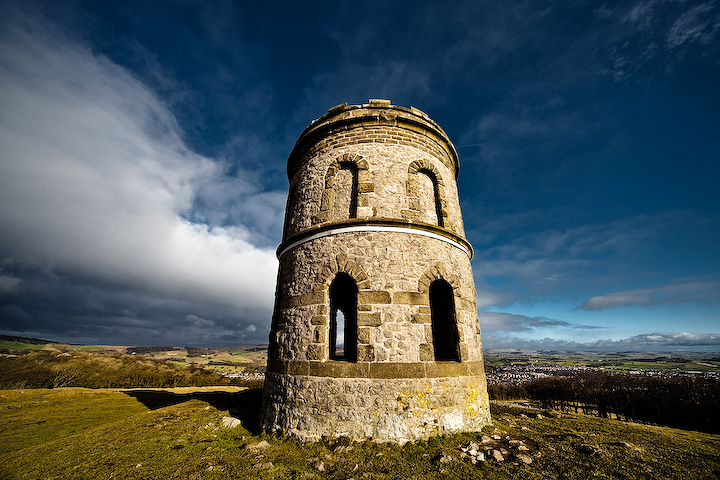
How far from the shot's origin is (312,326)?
7.44 m

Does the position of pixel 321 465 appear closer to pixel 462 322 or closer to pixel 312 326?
pixel 312 326

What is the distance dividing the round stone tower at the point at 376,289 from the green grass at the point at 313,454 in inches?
24.0

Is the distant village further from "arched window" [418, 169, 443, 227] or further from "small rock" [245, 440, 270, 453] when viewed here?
"small rock" [245, 440, 270, 453]

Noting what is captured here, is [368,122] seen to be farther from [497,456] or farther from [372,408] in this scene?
[497,456]

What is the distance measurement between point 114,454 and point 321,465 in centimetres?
445

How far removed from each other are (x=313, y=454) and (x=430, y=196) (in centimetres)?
777

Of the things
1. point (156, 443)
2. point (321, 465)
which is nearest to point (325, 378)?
point (321, 465)

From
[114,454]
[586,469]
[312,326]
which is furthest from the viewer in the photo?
[312,326]

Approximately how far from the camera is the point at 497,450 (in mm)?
5949

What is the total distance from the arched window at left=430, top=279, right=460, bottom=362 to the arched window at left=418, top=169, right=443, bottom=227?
6.99 feet

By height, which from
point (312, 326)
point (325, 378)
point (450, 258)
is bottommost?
point (325, 378)

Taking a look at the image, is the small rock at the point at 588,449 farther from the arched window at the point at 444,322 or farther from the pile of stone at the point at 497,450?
the arched window at the point at 444,322

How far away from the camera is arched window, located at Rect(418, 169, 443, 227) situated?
9149 millimetres

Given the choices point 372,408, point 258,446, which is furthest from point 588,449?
point 258,446
